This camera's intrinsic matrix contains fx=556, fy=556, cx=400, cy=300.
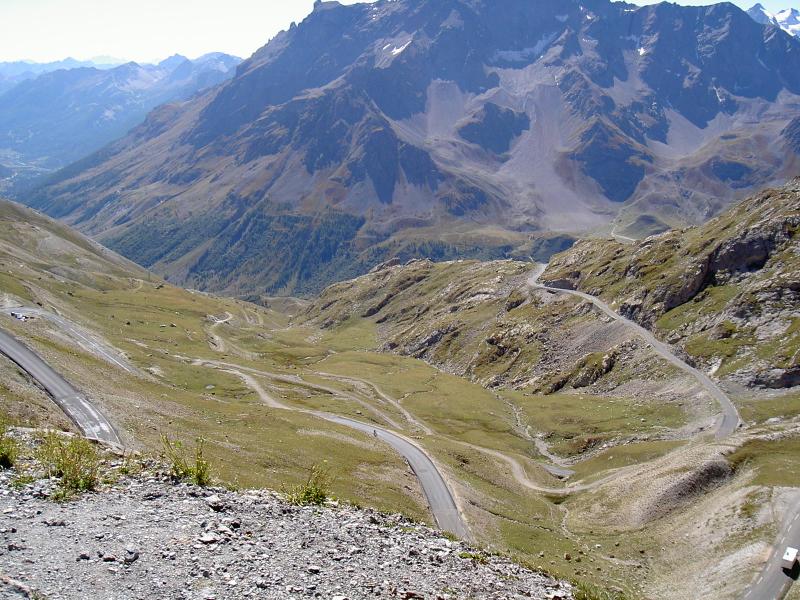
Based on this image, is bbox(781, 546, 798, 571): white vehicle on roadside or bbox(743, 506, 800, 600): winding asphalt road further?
bbox(781, 546, 798, 571): white vehicle on roadside

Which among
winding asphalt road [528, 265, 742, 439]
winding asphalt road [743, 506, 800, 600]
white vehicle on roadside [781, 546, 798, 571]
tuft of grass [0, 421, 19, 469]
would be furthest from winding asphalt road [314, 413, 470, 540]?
winding asphalt road [528, 265, 742, 439]

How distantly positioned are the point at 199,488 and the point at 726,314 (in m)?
133

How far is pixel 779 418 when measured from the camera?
96.4 meters

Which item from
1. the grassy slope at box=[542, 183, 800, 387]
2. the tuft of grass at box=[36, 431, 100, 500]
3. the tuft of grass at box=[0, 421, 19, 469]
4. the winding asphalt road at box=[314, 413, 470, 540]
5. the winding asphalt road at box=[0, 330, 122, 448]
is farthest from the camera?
the grassy slope at box=[542, 183, 800, 387]

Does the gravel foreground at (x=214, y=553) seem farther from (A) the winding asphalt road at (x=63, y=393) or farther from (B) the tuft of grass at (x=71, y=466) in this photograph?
(A) the winding asphalt road at (x=63, y=393)

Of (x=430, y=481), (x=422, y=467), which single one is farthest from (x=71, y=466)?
(x=422, y=467)

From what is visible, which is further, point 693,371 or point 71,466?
point 693,371

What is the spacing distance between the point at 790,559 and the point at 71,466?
52.5m

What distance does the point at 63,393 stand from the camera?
66.8 metres

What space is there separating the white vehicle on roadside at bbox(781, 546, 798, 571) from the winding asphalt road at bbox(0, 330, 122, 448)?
57440 millimetres

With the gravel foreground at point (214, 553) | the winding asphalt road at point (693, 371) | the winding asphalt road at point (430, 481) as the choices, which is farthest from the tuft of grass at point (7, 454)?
the winding asphalt road at point (693, 371)

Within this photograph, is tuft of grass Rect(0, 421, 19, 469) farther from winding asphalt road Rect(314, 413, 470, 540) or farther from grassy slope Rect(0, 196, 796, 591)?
winding asphalt road Rect(314, 413, 470, 540)

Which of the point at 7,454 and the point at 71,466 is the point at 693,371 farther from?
the point at 7,454

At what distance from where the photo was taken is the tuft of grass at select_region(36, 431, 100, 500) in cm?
2895
